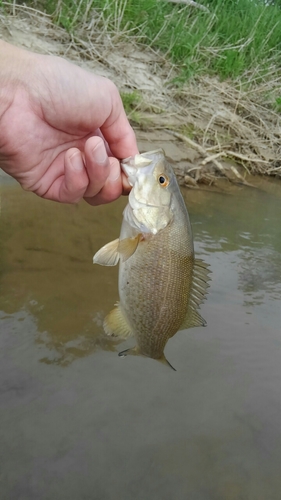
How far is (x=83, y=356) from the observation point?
2.66 meters

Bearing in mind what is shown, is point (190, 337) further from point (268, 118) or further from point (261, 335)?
point (268, 118)

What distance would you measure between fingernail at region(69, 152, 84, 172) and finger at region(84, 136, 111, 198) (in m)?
0.03

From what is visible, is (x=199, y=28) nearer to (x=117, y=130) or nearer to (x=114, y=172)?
(x=117, y=130)

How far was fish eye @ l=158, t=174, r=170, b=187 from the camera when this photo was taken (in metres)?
1.93

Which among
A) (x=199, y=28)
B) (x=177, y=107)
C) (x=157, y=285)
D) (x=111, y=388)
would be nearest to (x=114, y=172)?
(x=157, y=285)

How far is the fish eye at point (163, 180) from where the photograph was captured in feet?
6.34

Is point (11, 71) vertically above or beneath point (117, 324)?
above

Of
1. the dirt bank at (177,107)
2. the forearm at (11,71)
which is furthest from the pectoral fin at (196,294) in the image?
the dirt bank at (177,107)

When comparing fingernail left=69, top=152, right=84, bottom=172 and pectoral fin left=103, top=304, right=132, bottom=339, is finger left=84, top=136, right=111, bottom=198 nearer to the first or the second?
fingernail left=69, top=152, right=84, bottom=172

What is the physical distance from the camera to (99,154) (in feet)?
5.86

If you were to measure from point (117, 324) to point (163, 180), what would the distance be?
71 centimetres

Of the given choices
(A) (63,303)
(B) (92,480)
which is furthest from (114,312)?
(A) (63,303)

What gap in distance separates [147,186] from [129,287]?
0.46 meters

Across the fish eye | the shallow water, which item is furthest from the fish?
the shallow water
